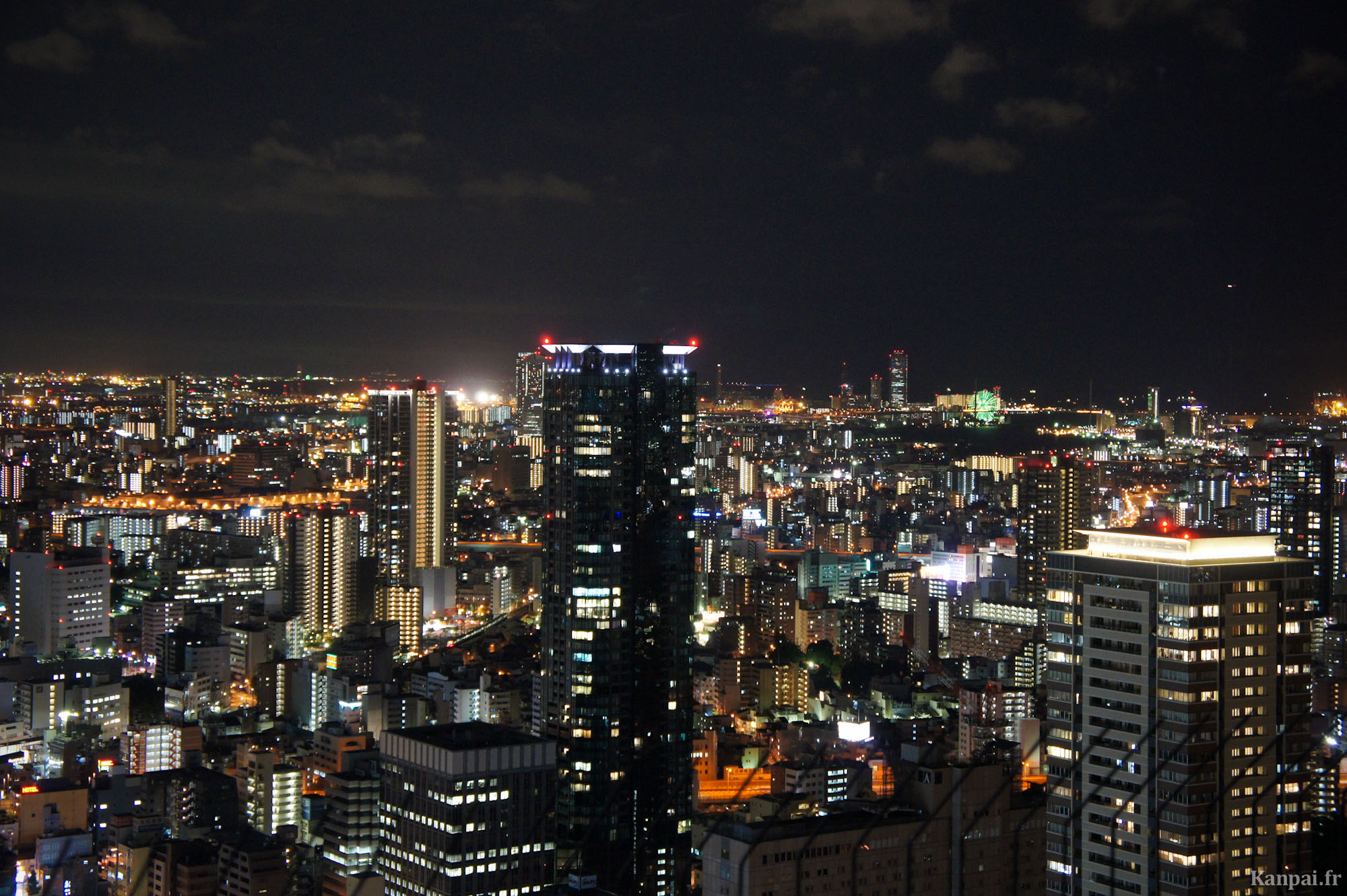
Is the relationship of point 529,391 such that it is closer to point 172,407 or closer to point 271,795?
point 271,795

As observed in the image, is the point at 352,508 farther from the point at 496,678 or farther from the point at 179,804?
the point at 179,804

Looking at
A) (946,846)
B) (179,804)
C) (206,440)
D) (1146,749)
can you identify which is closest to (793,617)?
(179,804)

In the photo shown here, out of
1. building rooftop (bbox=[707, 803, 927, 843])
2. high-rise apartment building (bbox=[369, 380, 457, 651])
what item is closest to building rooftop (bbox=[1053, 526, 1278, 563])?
building rooftop (bbox=[707, 803, 927, 843])

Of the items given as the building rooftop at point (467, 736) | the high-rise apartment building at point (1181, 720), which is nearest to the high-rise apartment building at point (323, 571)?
the building rooftop at point (467, 736)

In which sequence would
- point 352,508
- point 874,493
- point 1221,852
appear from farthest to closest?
point 874,493
point 352,508
point 1221,852

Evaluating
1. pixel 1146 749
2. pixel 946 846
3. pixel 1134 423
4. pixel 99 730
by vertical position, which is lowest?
pixel 99 730

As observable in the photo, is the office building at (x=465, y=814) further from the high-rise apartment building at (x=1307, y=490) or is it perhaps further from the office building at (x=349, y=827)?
the high-rise apartment building at (x=1307, y=490)

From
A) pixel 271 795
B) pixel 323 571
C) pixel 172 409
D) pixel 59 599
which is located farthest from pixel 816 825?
pixel 172 409
